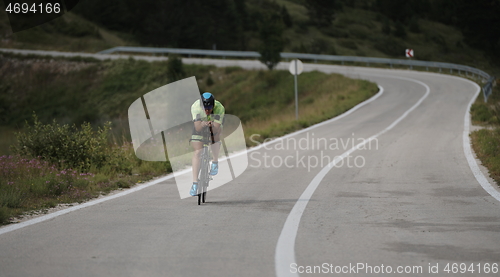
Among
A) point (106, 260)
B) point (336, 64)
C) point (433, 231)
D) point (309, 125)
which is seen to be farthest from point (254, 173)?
point (336, 64)

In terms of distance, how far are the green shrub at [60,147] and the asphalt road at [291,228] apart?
89.6 inches

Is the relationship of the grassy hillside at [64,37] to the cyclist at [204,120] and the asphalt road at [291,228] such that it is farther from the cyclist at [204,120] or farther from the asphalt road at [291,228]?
the cyclist at [204,120]

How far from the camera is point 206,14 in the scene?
75625 mm

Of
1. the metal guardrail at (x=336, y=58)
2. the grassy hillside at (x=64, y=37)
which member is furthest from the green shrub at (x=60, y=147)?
the grassy hillside at (x=64, y=37)

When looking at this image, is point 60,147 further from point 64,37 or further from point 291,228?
point 64,37

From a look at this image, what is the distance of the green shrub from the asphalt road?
2.28 meters

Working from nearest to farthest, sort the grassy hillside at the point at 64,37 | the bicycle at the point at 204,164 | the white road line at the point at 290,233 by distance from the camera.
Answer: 1. the white road line at the point at 290,233
2. the bicycle at the point at 204,164
3. the grassy hillside at the point at 64,37

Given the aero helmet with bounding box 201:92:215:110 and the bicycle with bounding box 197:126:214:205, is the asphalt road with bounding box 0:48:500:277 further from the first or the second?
the aero helmet with bounding box 201:92:215:110

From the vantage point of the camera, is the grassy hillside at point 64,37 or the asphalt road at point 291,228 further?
the grassy hillside at point 64,37

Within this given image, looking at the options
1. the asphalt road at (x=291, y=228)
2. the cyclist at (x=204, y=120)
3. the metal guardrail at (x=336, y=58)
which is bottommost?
the metal guardrail at (x=336, y=58)

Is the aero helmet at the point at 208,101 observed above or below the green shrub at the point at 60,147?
above

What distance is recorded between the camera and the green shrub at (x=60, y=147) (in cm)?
1134

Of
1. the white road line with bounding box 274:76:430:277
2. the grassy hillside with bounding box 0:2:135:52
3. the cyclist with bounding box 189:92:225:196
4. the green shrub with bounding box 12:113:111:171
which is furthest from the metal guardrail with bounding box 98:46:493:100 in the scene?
the cyclist with bounding box 189:92:225:196

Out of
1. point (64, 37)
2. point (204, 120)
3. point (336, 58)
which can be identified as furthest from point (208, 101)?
point (64, 37)
